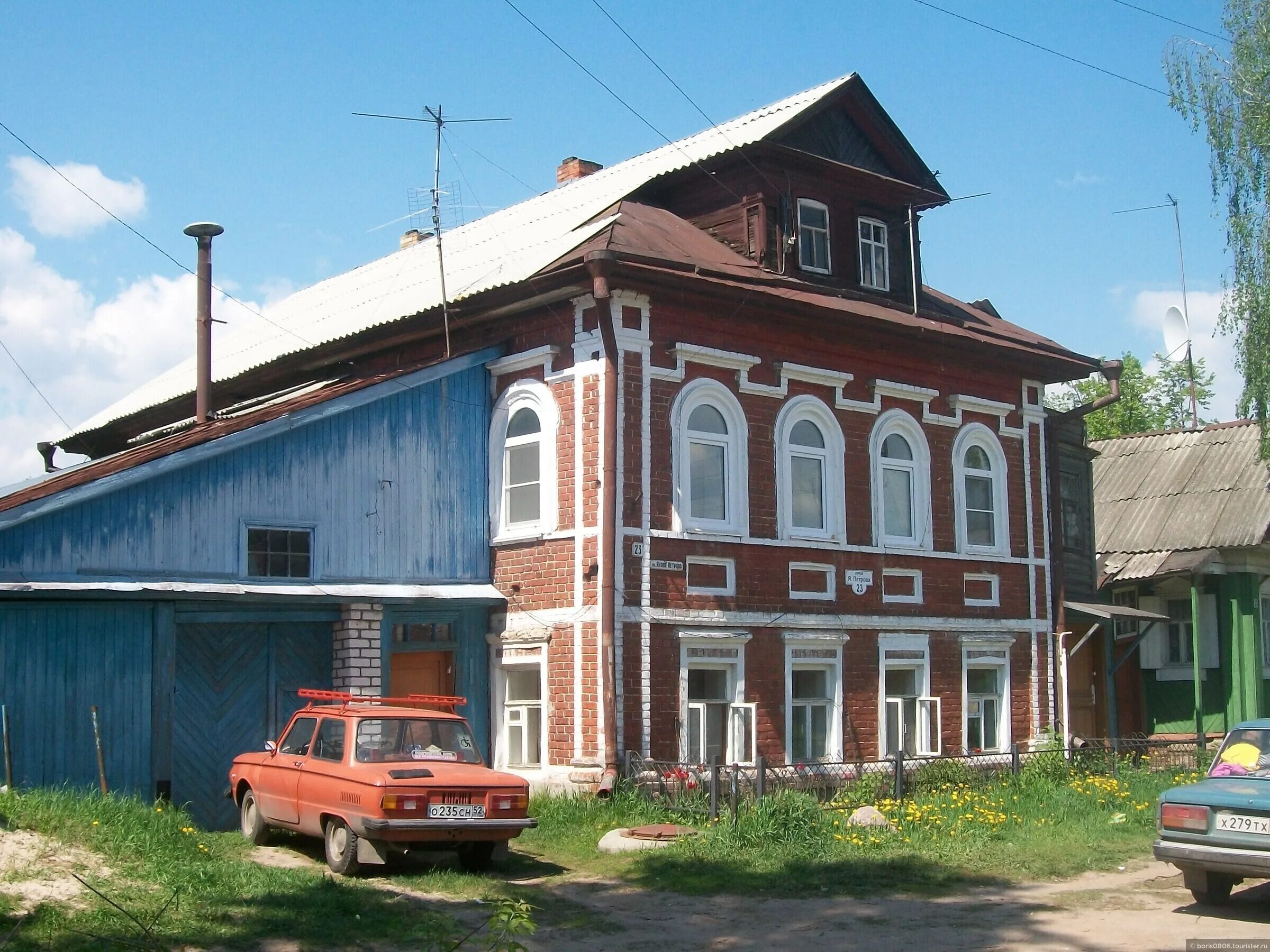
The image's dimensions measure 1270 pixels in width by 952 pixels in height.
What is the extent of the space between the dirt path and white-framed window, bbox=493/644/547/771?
4729 mm

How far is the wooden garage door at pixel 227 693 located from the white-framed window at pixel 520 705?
2188 mm

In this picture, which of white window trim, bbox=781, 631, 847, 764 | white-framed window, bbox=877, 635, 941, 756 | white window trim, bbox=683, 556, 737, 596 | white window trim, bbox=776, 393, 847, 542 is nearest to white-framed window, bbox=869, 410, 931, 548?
white window trim, bbox=776, 393, 847, 542

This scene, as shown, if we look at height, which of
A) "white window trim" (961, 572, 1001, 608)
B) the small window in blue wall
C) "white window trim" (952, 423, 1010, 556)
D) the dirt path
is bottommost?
the dirt path

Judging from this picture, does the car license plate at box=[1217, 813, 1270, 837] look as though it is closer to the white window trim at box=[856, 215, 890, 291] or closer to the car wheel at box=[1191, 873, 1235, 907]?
the car wheel at box=[1191, 873, 1235, 907]

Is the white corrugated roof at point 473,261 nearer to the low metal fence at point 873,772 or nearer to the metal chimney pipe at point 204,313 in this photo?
the metal chimney pipe at point 204,313

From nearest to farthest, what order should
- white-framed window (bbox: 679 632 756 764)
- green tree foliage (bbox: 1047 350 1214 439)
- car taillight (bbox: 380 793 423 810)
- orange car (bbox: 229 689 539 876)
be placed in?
car taillight (bbox: 380 793 423 810) < orange car (bbox: 229 689 539 876) < white-framed window (bbox: 679 632 756 764) < green tree foliage (bbox: 1047 350 1214 439)

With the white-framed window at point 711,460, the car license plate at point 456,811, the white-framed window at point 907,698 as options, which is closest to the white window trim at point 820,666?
the white-framed window at point 907,698

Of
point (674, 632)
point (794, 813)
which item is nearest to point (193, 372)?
point (674, 632)

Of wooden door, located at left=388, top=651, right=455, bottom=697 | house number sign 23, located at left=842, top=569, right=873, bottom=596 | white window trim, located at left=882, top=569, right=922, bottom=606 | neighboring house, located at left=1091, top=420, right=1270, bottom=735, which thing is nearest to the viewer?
wooden door, located at left=388, top=651, right=455, bottom=697

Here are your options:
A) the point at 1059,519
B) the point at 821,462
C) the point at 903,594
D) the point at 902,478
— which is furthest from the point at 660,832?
the point at 1059,519

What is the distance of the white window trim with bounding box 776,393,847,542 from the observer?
18.2 metres

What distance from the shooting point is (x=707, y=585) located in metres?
17.2

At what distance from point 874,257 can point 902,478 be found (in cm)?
331

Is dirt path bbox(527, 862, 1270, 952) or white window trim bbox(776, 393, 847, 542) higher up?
white window trim bbox(776, 393, 847, 542)
